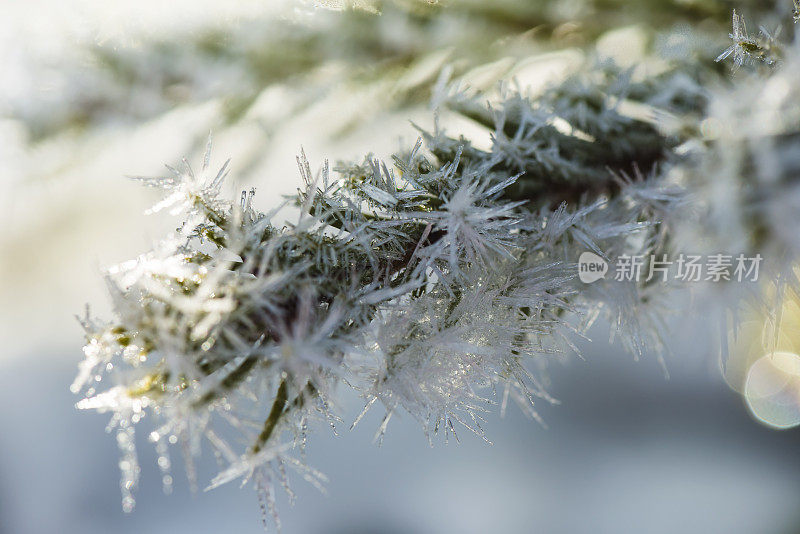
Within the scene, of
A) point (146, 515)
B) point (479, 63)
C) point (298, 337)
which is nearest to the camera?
point (298, 337)

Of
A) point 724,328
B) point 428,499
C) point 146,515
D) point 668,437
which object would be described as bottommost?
point 146,515

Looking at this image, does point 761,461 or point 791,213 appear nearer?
point 791,213

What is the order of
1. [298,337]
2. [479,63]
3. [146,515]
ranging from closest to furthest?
[298,337] → [479,63] → [146,515]

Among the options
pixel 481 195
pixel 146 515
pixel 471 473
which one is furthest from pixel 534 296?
pixel 146 515

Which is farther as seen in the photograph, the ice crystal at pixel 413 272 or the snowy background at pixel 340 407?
the snowy background at pixel 340 407

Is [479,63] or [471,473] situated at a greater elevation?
[479,63]

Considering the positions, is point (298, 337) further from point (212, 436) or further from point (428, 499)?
point (428, 499)

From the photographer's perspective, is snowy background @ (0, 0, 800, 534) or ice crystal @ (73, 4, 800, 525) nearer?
ice crystal @ (73, 4, 800, 525)
